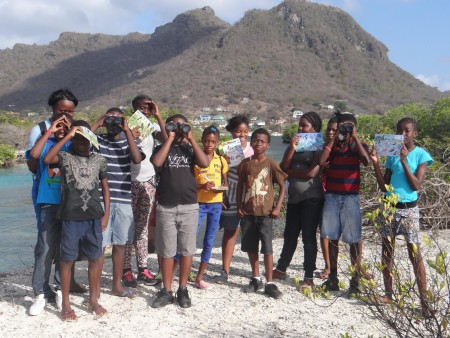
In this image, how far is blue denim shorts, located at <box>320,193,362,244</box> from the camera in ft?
15.3

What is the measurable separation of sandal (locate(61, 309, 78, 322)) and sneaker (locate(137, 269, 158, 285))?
117 centimetres

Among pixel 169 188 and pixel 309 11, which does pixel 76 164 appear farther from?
pixel 309 11

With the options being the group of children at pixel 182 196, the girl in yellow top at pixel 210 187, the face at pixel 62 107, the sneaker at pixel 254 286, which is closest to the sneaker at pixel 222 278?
the group of children at pixel 182 196

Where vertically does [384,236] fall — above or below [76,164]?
below

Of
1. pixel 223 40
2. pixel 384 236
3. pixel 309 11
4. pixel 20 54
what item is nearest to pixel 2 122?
→ pixel 384 236

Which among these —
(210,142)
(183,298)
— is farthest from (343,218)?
(183,298)

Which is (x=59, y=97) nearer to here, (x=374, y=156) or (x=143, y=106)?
(x=143, y=106)

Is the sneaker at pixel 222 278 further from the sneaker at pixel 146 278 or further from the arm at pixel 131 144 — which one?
the arm at pixel 131 144

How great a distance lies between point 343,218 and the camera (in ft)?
15.4

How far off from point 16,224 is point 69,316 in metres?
12.2

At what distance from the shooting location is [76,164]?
13.6 feet

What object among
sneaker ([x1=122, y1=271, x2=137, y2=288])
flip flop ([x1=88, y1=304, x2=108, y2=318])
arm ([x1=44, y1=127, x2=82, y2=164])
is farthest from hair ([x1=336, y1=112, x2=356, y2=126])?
flip flop ([x1=88, y1=304, x2=108, y2=318])

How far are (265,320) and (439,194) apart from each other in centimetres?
508

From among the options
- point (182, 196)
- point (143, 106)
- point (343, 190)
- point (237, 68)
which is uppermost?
point (237, 68)
